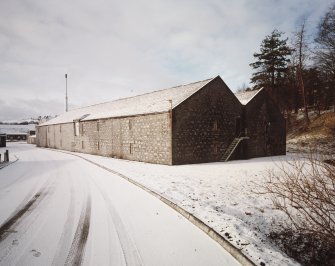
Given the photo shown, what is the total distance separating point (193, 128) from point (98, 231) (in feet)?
46.5

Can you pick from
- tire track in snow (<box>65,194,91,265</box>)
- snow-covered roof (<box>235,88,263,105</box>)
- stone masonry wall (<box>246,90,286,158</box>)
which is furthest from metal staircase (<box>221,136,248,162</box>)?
tire track in snow (<box>65,194,91,265</box>)

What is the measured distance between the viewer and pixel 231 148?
22.0 metres

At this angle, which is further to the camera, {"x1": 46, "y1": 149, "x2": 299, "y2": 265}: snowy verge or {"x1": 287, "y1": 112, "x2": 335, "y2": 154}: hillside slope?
{"x1": 287, "y1": 112, "x2": 335, "y2": 154}: hillside slope

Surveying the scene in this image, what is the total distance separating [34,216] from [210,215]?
4.83 m

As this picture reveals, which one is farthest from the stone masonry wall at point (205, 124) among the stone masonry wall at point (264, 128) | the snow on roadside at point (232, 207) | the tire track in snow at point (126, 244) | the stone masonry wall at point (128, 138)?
the tire track in snow at point (126, 244)

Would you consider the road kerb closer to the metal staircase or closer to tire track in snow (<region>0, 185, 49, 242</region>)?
tire track in snow (<region>0, 185, 49, 242</region>)

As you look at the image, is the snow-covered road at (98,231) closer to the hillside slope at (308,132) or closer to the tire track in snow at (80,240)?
the tire track in snow at (80,240)

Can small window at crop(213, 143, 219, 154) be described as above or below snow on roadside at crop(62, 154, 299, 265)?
above

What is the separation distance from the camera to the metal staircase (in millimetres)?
21331

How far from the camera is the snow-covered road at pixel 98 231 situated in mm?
4520

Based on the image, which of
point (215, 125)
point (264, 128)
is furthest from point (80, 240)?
point (264, 128)

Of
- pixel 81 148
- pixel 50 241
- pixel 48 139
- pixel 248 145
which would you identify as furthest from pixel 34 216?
pixel 48 139

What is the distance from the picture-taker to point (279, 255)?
4.54 metres

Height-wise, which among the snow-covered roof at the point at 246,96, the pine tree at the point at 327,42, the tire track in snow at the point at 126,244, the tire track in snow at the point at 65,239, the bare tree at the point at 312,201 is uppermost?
the pine tree at the point at 327,42
